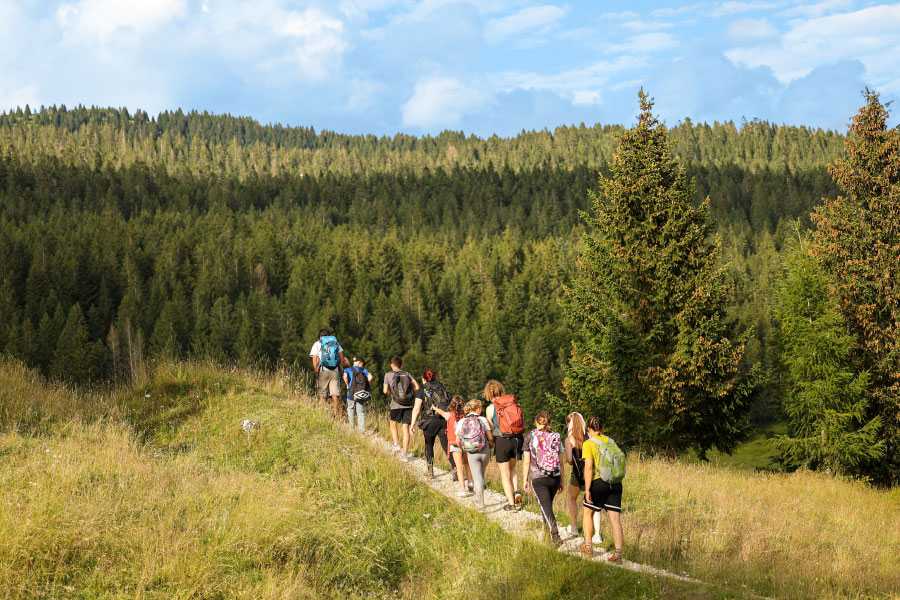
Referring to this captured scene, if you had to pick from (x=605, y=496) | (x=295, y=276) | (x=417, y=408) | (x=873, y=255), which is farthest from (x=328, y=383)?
(x=295, y=276)

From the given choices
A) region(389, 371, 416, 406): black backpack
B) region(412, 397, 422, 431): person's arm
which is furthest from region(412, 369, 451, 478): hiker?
region(389, 371, 416, 406): black backpack

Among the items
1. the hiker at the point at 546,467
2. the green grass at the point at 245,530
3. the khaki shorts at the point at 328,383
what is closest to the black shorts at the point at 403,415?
the green grass at the point at 245,530

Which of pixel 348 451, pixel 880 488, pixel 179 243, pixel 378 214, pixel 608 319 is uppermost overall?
pixel 378 214

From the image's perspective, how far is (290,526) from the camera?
7879 mm

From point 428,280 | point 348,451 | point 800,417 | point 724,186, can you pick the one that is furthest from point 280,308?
point 724,186

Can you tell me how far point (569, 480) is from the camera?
29.4 feet

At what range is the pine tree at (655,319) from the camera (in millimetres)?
18547

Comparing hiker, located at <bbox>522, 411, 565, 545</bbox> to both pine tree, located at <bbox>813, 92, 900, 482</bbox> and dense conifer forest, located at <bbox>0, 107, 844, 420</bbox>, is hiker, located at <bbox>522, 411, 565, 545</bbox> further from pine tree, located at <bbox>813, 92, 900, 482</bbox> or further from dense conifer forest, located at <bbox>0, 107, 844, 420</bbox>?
dense conifer forest, located at <bbox>0, 107, 844, 420</bbox>

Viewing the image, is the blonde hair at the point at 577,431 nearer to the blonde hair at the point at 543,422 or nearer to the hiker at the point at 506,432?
the blonde hair at the point at 543,422

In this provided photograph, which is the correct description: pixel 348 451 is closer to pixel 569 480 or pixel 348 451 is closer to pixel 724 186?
pixel 569 480

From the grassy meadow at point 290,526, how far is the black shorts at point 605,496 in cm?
84

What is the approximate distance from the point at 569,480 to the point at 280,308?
9776 centimetres

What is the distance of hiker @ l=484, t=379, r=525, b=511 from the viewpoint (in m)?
10.0

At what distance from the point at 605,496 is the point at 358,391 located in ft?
22.1
